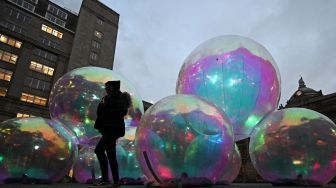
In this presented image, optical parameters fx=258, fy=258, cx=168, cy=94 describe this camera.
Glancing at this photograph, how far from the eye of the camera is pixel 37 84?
44125 millimetres

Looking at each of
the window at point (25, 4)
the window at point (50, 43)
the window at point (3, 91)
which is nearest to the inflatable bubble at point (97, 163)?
the window at point (3, 91)

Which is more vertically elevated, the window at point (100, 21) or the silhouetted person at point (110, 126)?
the window at point (100, 21)

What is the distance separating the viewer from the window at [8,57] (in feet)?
137

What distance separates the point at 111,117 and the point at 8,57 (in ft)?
151

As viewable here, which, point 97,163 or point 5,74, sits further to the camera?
point 5,74

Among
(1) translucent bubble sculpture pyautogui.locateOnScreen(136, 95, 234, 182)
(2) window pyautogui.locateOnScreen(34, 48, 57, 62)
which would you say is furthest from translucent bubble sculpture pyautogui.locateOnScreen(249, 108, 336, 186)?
(2) window pyautogui.locateOnScreen(34, 48, 57, 62)

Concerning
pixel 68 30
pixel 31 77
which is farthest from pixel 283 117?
pixel 68 30

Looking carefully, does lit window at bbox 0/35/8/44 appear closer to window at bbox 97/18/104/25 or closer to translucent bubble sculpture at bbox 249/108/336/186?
window at bbox 97/18/104/25

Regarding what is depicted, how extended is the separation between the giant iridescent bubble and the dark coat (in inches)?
75.2

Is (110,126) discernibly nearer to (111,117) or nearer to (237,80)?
(111,117)

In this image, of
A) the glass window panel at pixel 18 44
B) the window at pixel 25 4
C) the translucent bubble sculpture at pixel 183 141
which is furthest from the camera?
the window at pixel 25 4

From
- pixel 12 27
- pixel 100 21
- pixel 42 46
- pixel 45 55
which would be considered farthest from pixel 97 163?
pixel 100 21

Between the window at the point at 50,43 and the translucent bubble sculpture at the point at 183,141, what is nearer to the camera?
the translucent bubble sculpture at the point at 183,141

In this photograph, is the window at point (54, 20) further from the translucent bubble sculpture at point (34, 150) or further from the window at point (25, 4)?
the translucent bubble sculpture at point (34, 150)
